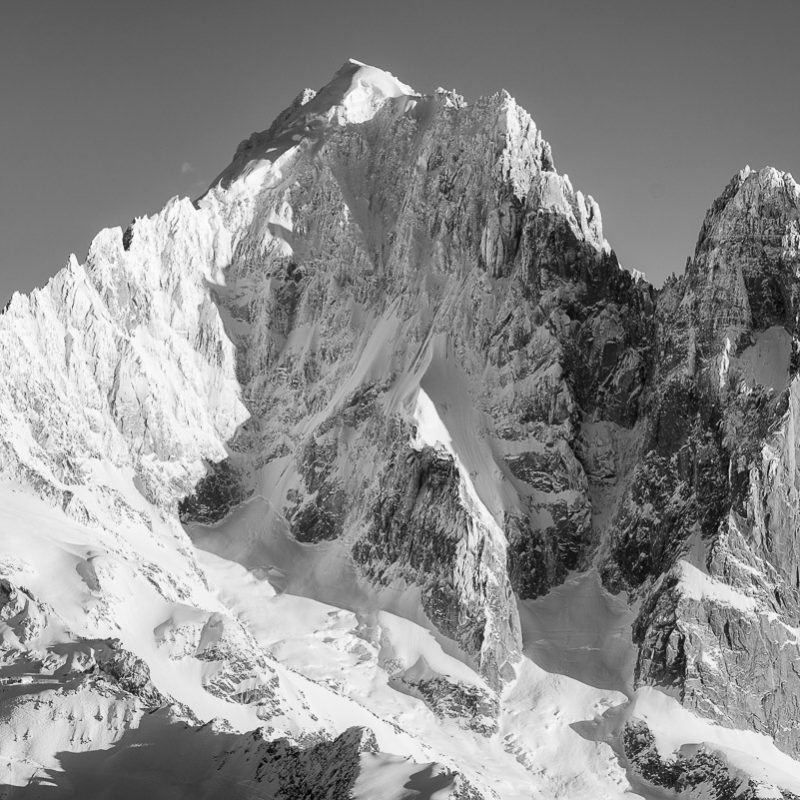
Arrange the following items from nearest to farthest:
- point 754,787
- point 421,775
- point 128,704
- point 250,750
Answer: point 421,775 → point 250,750 → point 128,704 → point 754,787

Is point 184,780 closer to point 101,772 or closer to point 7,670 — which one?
point 101,772

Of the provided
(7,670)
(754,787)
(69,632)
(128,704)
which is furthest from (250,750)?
(754,787)

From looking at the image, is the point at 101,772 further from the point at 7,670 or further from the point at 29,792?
the point at 7,670

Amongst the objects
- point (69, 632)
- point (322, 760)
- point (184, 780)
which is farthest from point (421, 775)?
point (69, 632)

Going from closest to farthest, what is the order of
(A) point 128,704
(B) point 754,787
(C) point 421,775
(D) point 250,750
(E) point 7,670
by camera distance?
1. (C) point 421,775
2. (D) point 250,750
3. (A) point 128,704
4. (E) point 7,670
5. (B) point 754,787

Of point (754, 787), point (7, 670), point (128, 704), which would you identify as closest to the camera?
point (128, 704)

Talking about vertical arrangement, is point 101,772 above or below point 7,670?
below

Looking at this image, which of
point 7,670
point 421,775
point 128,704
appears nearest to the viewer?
point 421,775

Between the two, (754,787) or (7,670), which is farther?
(754,787)

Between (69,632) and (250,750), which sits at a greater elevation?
(69,632)

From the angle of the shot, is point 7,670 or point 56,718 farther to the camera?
point 7,670
